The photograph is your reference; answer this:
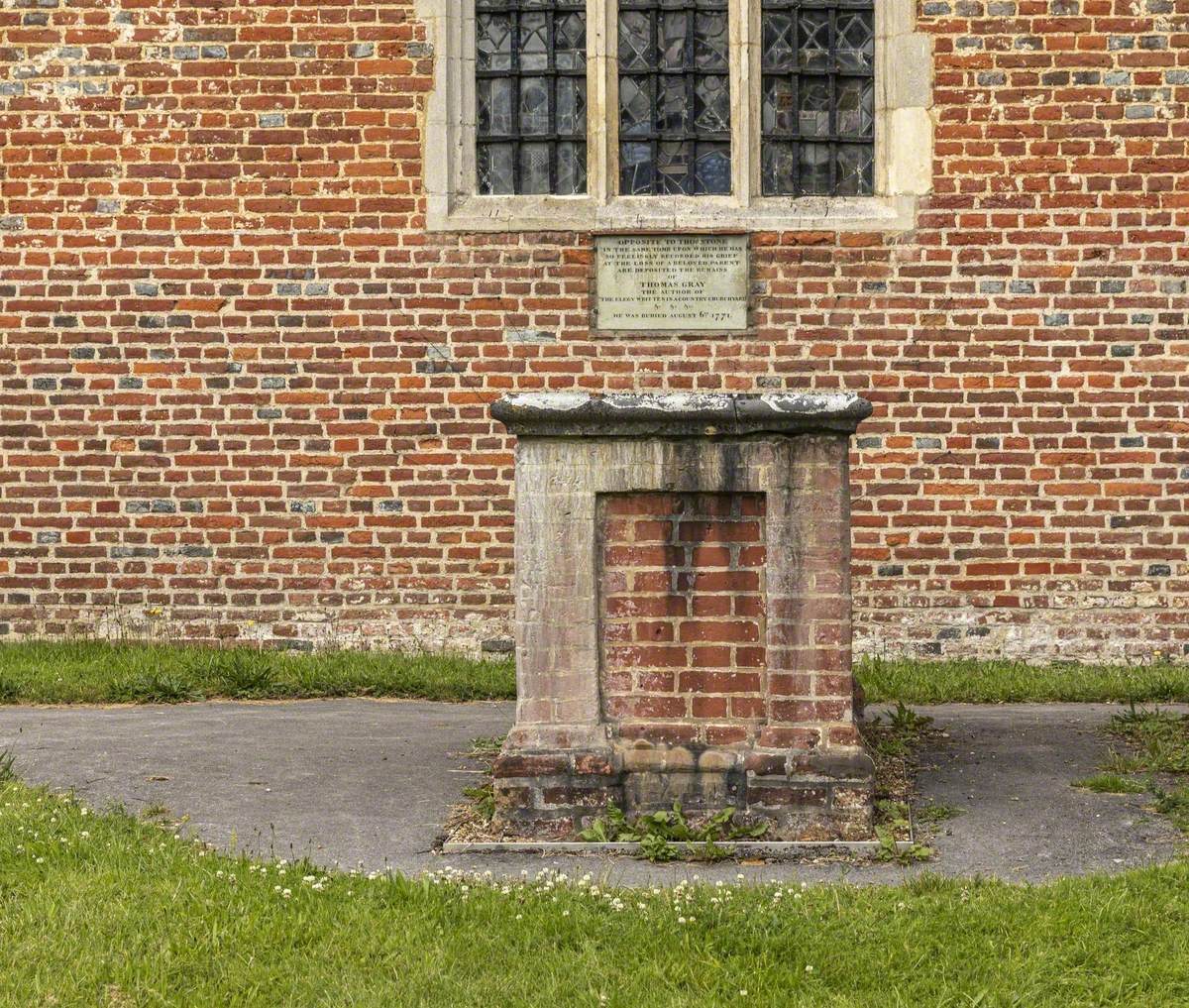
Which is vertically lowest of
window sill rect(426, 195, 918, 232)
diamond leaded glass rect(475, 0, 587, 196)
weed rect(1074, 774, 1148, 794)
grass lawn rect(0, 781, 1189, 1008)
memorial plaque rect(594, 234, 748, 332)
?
weed rect(1074, 774, 1148, 794)

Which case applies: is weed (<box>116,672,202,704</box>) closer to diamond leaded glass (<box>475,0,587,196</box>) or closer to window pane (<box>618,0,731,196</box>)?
diamond leaded glass (<box>475,0,587,196</box>)

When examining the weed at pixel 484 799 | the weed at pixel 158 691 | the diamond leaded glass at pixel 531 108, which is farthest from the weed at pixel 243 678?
the diamond leaded glass at pixel 531 108

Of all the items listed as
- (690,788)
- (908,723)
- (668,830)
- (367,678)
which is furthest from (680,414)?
(367,678)

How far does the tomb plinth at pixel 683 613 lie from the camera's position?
5.25 meters

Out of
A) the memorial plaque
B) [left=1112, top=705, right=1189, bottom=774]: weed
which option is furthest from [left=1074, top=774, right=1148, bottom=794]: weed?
the memorial plaque

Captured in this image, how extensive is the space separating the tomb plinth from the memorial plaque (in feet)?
13.2

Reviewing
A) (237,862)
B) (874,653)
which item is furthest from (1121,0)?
(237,862)

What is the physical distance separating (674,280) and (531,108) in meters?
1.48

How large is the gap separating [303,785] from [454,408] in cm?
375

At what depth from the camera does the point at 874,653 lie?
9250 millimetres

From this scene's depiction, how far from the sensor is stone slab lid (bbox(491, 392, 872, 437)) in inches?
205

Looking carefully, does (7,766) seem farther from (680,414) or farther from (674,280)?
(674,280)

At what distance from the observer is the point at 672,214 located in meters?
9.29

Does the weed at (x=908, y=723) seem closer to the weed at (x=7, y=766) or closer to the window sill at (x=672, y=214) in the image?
the window sill at (x=672, y=214)
